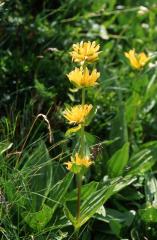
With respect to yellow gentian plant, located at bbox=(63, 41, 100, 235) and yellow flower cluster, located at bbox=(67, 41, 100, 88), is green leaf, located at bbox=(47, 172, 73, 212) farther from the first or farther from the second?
yellow flower cluster, located at bbox=(67, 41, 100, 88)

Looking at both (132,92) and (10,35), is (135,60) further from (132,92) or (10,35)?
(10,35)

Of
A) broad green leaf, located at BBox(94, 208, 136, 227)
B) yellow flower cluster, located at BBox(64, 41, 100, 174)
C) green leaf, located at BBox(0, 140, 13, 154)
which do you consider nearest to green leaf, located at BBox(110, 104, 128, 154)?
broad green leaf, located at BBox(94, 208, 136, 227)

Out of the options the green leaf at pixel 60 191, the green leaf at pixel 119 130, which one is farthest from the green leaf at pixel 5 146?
the green leaf at pixel 119 130

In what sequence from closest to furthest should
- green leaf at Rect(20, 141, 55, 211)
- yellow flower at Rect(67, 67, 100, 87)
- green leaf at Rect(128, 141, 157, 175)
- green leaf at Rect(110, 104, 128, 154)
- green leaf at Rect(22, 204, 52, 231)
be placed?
yellow flower at Rect(67, 67, 100, 87), green leaf at Rect(22, 204, 52, 231), green leaf at Rect(20, 141, 55, 211), green leaf at Rect(128, 141, 157, 175), green leaf at Rect(110, 104, 128, 154)

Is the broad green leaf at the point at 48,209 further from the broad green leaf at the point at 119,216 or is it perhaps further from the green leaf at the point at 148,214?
the green leaf at the point at 148,214

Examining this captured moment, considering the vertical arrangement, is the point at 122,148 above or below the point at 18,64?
below

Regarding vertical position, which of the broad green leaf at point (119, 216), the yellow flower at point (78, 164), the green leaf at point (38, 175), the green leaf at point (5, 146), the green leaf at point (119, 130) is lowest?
the broad green leaf at point (119, 216)

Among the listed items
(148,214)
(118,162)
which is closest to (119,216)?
(148,214)

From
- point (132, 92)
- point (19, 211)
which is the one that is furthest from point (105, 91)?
point (19, 211)
